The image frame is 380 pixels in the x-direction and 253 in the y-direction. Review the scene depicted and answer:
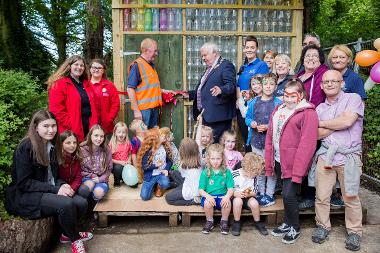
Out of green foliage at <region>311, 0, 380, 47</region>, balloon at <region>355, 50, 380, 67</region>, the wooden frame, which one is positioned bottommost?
balloon at <region>355, 50, 380, 67</region>

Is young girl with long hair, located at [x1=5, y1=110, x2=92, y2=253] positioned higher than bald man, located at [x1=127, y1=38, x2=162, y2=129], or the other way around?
bald man, located at [x1=127, y1=38, x2=162, y2=129]

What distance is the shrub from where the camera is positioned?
4340 mm

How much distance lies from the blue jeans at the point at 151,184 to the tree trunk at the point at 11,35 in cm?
604

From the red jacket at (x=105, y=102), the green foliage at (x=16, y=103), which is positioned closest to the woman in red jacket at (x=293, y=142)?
the red jacket at (x=105, y=102)

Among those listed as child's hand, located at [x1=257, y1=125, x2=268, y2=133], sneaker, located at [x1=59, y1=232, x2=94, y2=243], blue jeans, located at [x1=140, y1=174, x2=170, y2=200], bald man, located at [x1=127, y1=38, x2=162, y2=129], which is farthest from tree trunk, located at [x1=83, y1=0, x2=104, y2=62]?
sneaker, located at [x1=59, y1=232, x2=94, y2=243]

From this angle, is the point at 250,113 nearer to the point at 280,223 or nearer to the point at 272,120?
the point at 272,120

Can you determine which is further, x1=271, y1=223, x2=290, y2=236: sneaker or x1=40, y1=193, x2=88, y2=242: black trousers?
x1=271, y1=223, x2=290, y2=236: sneaker

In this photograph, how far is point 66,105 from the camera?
16.6ft

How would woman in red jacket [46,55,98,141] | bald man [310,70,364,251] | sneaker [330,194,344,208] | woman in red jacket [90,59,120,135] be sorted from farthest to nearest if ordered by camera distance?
woman in red jacket [90,59,120,135] < woman in red jacket [46,55,98,141] < sneaker [330,194,344,208] < bald man [310,70,364,251]

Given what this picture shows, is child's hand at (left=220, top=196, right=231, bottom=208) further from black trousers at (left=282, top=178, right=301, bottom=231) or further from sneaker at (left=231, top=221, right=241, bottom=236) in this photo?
black trousers at (left=282, top=178, right=301, bottom=231)

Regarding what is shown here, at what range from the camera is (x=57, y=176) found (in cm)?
415

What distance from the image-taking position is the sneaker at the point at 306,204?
456 centimetres

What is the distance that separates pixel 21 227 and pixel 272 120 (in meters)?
2.75

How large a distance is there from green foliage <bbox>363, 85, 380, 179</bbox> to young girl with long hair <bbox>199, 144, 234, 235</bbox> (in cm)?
305
